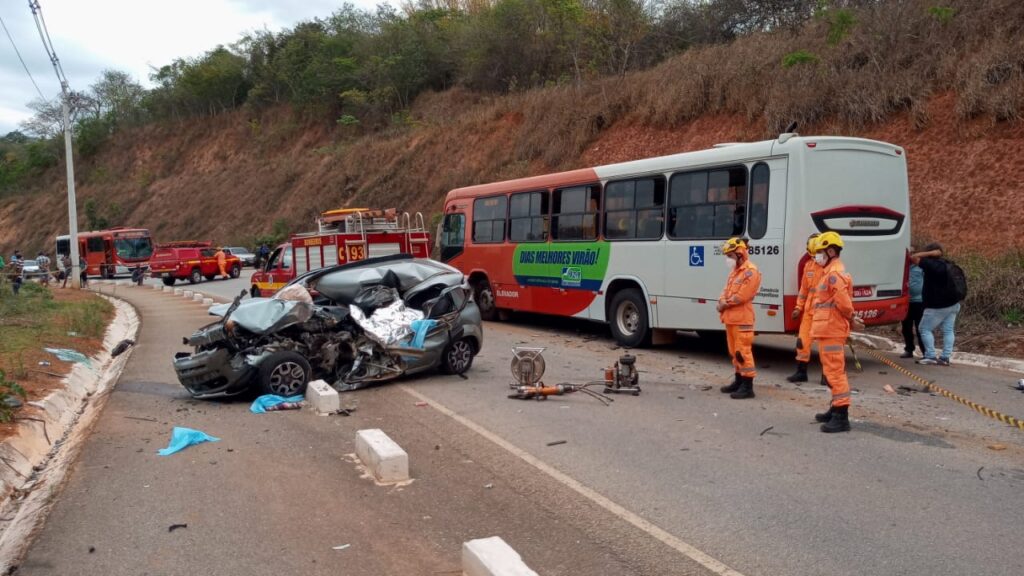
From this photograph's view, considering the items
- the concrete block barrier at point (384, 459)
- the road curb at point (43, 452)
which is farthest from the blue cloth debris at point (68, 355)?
the concrete block barrier at point (384, 459)

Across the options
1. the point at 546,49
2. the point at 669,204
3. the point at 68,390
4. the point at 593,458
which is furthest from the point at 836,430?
the point at 546,49

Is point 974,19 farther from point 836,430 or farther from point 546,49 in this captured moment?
point 546,49

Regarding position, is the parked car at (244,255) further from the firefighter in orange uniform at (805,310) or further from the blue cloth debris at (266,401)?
the firefighter in orange uniform at (805,310)

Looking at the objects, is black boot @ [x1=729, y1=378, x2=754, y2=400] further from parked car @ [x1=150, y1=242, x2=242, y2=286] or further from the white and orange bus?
parked car @ [x1=150, y1=242, x2=242, y2=286]

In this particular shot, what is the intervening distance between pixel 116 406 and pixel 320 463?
3.80m

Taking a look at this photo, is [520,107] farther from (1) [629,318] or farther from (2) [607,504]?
(2) [607,504]

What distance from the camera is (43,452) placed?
23.1ft

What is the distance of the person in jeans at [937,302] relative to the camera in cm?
992

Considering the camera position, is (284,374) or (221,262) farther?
(221,262)

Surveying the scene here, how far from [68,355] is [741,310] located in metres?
9.53

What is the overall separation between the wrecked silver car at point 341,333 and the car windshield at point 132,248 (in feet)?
126

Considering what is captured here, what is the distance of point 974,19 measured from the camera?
62.6ft

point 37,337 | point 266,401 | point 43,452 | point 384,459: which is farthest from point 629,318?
point 37,337

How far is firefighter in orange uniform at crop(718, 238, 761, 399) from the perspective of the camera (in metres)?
8.16
